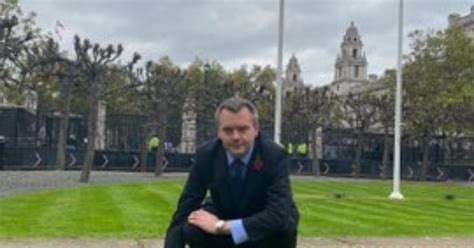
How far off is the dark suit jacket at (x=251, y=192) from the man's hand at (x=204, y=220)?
0.11 meters

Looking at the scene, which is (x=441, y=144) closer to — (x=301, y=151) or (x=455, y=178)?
(x=455, y=178)

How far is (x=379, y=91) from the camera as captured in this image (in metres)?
71.4

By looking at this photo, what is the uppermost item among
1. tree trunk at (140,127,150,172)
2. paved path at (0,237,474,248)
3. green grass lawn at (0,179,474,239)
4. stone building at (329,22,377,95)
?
stone building at (329,22,377,95)

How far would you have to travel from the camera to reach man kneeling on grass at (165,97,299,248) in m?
4.57

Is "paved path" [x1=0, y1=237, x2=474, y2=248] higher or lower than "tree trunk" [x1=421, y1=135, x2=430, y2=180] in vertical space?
lower

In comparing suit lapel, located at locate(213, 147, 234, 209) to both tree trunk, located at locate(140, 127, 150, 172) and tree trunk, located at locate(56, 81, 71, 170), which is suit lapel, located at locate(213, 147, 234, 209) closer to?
tree trunk, located at locate(56, 81, 71, 170)

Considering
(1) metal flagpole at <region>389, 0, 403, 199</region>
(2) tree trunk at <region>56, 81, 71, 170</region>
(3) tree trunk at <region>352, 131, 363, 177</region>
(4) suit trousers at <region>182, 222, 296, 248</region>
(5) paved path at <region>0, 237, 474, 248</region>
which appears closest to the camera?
(4) suit trousers at <region>182, 222, 296, 248</region>

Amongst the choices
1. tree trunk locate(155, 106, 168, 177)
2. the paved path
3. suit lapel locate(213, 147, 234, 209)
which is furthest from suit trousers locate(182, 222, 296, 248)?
tree trunk locate(155, 106, 168, 177)

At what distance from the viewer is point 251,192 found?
4699mm

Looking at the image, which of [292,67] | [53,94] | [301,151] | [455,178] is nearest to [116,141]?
[301,151]

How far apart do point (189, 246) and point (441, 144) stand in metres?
49.2

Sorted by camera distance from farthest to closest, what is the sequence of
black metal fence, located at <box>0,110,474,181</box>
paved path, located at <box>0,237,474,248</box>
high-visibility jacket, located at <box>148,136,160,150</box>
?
1. high-visibility jacket, located at <box>148,136,160,150</box>
2. black metal fence, located at <box>0,110,474,181</box>
3. paved path, located at <box>0,237,474,248</box>

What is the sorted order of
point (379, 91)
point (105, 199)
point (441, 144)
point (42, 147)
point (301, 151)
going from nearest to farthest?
1. point (105, 199)
2. point (42, 147)
3. point (301, 151)
4. point (441, 144)
5. point (379, 91)

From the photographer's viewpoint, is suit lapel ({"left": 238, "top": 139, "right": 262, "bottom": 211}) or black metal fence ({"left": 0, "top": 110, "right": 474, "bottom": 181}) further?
black metal fence ({"left": 0, "top": 110, "right": 474, "bottom": 181})
